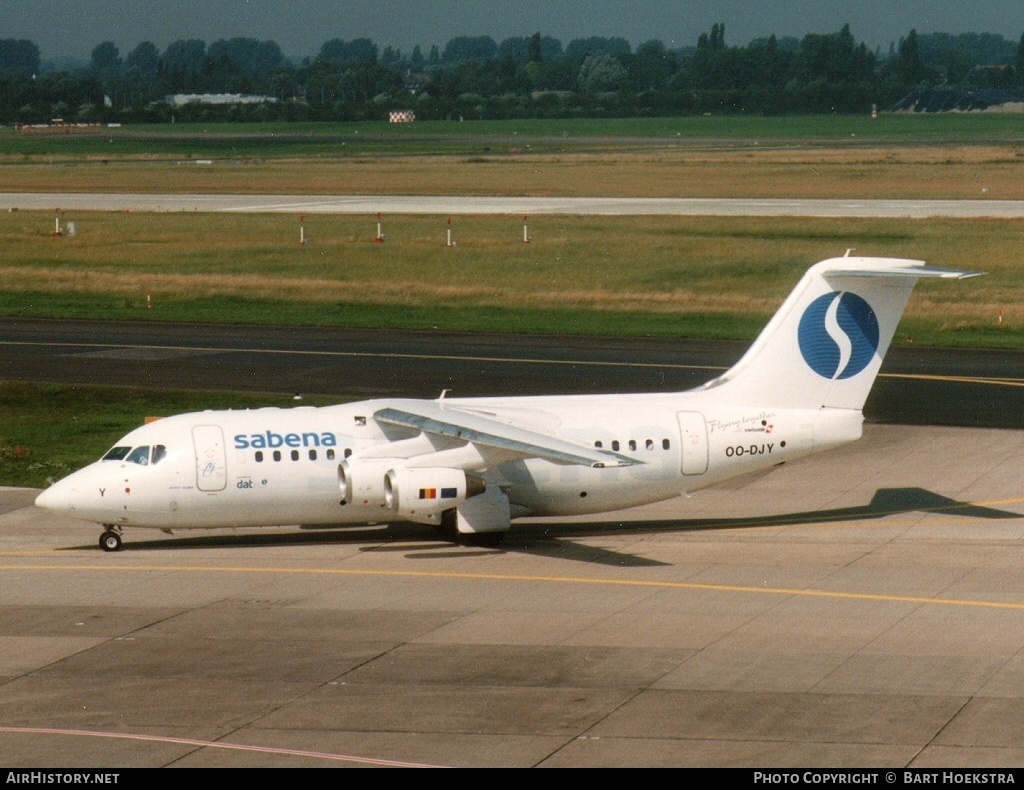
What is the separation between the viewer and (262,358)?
187 ft

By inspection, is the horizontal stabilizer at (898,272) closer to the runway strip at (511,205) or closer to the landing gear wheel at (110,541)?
the landing gear wheel at (110,541)

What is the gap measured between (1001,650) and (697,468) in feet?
32.5

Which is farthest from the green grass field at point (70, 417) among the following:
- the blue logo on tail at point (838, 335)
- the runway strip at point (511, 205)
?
the runway strip at point (511, 205)

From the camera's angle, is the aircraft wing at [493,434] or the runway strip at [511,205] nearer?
the aircraft wing at [493,434]

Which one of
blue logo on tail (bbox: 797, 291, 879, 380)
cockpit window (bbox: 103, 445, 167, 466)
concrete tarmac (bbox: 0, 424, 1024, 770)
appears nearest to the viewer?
concrete tarmac (bbox: 0, 424, 1024, 770)

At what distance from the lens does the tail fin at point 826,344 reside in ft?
113

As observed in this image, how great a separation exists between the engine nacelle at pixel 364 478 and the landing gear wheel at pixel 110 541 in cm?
546

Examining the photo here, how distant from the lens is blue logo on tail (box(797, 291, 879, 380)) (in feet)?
114

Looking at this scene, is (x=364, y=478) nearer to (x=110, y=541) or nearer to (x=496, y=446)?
(x=496, y=446)

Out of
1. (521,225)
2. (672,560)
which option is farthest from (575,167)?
(672,560)

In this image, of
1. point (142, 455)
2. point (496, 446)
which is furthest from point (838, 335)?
point (142, 455)

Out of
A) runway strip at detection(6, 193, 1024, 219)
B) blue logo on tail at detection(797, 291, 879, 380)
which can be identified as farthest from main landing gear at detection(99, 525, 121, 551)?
runway strip at detection(6, 193, 1024, 219)

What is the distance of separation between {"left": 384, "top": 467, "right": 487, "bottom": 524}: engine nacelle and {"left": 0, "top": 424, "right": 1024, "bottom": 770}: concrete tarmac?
121cm

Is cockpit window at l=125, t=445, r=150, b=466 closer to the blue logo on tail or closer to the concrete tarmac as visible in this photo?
the concrete tarmac
